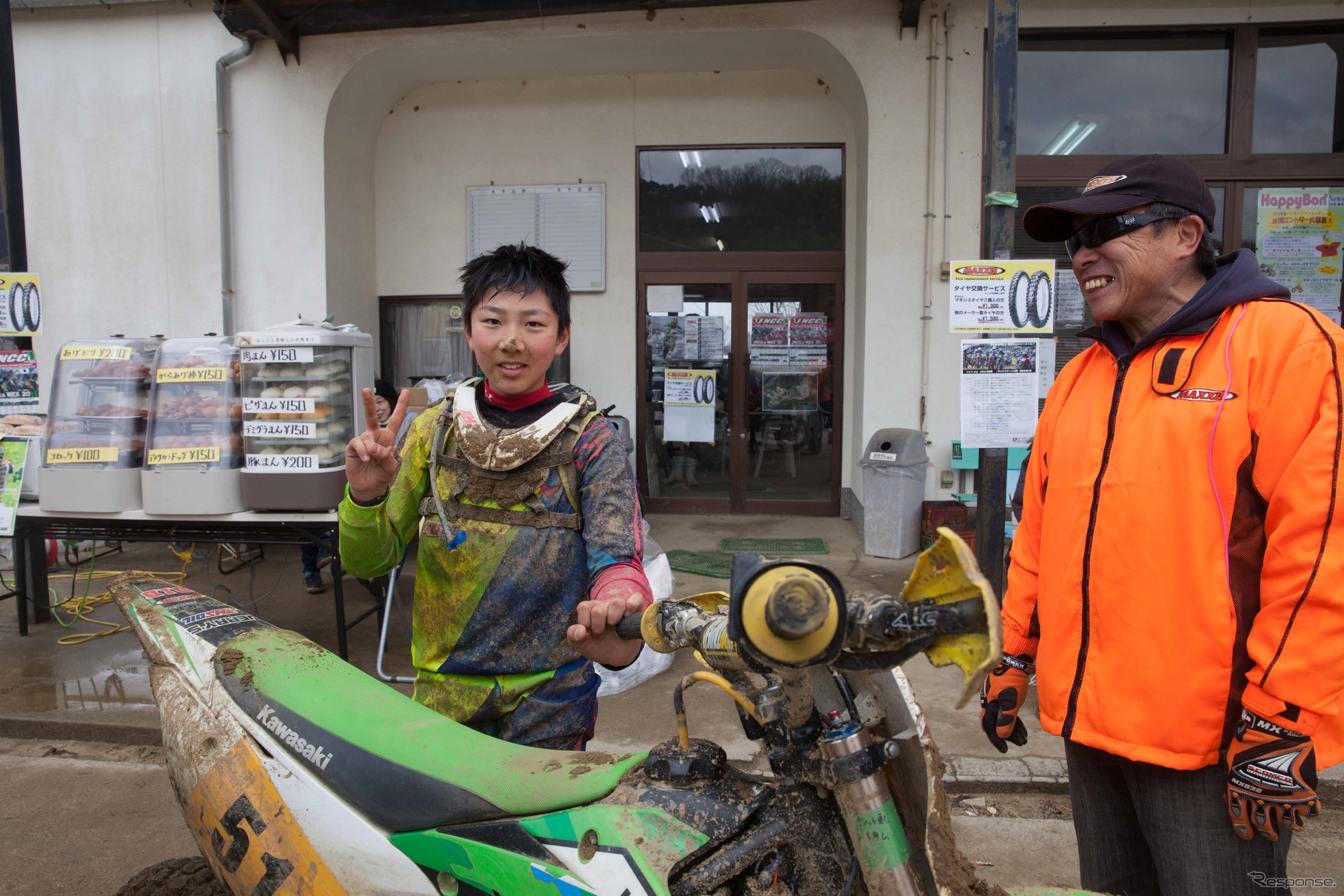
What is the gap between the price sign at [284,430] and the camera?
162 inches

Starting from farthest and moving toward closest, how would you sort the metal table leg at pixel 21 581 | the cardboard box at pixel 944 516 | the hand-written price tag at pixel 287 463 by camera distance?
the cardboard box at pixel 944 516, the metal table leg at pixel 21 581, the hand-written price tag at pixel 287 463

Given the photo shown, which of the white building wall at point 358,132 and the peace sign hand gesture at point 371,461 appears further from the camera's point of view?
the white building wall at point 358,132

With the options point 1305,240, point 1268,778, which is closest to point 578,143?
point 1305,240

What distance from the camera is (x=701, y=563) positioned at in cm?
615

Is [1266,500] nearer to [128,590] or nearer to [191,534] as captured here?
[128,590]

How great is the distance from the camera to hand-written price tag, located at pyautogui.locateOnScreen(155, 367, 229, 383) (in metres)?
4.32

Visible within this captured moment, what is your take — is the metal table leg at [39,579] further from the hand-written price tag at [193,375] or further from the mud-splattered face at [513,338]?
the mud-splattered face at [513,338]

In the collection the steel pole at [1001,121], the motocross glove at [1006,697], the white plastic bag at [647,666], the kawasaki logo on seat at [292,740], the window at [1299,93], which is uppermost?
the window at [1299,93]

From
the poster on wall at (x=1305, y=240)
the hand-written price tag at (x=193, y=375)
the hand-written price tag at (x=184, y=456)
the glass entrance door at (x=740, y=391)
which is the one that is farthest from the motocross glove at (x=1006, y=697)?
the poster on wall at (x=1305, y=240)

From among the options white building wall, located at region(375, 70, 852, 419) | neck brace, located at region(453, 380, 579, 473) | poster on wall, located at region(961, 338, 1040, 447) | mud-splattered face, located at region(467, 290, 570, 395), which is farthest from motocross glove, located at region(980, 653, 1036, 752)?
white building wall, located at region(375, 70, 852, 419)

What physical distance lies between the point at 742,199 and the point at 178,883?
276 inches

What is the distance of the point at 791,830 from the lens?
41.9 inches

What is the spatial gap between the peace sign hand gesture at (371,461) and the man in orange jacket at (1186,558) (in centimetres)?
145

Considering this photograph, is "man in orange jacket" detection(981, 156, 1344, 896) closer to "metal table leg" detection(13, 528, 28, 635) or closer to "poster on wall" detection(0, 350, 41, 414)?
"poster on wall" detection(0, 350, 41, 414)
